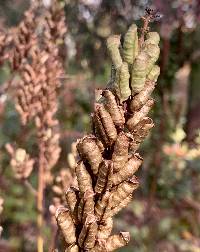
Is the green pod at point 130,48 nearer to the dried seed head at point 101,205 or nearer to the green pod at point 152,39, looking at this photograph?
the green pod at point 152,39

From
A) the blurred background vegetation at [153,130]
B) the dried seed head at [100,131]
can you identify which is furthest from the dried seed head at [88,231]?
the blurred background vegetation at [153,130]

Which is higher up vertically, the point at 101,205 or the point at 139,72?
the point at 139,72

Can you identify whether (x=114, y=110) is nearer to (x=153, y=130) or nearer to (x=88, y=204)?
(x=88, y=204)

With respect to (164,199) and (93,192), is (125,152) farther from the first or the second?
(164,199)

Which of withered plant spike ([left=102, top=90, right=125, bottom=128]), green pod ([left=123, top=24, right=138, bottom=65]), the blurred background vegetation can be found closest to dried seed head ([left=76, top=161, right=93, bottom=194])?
withered plant spike ([left=102, top=90, right=125, bottom=128])

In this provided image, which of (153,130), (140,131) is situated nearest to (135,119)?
(140,131)

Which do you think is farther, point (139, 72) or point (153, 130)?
point (153, 130)
